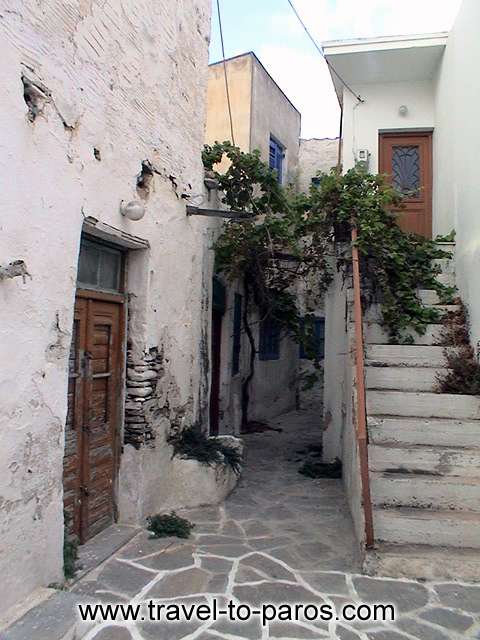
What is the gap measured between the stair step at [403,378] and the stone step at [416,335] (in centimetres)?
58

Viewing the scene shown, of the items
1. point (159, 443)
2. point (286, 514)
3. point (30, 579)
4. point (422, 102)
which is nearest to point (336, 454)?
point (286, 514)

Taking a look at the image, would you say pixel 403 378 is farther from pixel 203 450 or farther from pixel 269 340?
pixel 269 340

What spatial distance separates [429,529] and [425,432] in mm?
999

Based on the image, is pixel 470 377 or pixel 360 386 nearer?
pixel 360 386

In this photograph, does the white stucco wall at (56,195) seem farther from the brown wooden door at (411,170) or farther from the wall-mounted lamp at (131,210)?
the brown wooden door at (411,170)

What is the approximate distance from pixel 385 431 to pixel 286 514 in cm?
129

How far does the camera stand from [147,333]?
469cm

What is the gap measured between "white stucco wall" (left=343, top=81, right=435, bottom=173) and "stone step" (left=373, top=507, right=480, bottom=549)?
5693 millimetres

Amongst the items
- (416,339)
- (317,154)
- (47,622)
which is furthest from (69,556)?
(317,154)

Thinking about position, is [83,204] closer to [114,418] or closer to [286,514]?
[114,418]

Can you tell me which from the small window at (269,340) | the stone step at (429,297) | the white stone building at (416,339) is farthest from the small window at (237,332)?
the stone step at (429,297)

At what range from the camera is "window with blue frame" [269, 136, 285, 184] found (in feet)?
37.5

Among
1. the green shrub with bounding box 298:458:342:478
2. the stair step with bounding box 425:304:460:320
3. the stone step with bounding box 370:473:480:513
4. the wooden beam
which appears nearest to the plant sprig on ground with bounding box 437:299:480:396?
the stair step with bounding box 425:304:460:320

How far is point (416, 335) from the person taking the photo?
5961mm
